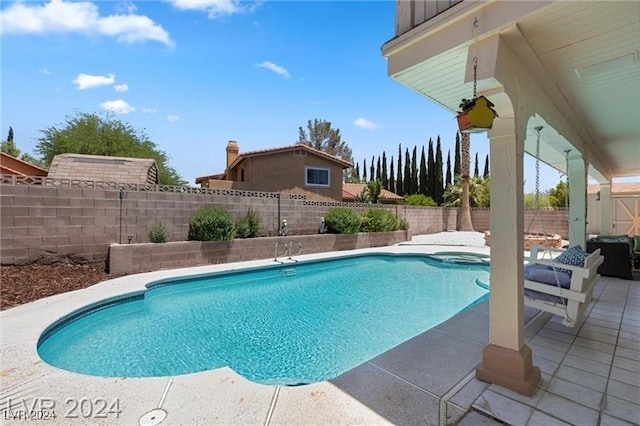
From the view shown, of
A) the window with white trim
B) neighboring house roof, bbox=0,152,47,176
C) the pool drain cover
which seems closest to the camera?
the pool drain cover

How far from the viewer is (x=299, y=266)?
9922 millimetres

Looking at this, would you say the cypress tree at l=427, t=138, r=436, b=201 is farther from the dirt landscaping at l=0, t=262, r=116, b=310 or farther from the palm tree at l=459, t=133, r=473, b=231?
the dirt landscaping at l=0, t=262, r=116, b=310

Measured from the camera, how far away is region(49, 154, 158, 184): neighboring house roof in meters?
11.6

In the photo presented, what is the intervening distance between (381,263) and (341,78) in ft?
27.2

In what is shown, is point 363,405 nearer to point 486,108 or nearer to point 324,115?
point 486,108

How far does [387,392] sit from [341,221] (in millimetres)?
10252

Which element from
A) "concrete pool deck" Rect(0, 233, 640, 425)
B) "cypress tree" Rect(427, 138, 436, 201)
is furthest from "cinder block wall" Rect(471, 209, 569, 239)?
"cypress tree" Rect(427, 138, 436, 201)

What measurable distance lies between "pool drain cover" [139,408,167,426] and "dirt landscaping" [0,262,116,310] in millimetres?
4723

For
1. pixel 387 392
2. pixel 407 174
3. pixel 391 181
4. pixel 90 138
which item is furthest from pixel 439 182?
pixel 387 392

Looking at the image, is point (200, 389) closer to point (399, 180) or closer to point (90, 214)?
point (90, 214)

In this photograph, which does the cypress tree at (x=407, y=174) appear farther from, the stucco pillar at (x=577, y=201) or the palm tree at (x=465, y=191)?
the stucco pillar at (x=577, y=201)

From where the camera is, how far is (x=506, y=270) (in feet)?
8.77

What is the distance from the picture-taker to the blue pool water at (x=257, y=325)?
388cm

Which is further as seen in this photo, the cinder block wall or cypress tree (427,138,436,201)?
cypress tree (427,138,436,201)
